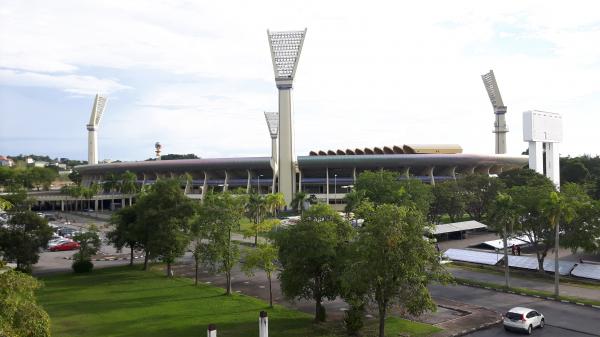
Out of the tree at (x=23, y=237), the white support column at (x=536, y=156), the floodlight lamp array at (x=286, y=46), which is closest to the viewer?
the tree at (x=23, y=237)

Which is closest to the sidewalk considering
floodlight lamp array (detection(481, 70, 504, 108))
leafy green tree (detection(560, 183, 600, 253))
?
leafy green tree (detection(560, 183, 600, 253))

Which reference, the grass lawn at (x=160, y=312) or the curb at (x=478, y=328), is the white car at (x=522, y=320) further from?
the grass lawn at (x=160, y=312)

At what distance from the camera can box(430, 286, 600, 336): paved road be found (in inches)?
1041

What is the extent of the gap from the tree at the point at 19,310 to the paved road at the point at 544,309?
21.0 metres

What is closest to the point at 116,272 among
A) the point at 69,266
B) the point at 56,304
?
the point at 69,266

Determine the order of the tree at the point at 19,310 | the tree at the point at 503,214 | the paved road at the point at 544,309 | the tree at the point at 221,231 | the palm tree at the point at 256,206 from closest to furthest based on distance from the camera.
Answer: the tree at the point at 19,310
the paved road at the point at 544,309
the tree at the point at 221,231
the tree at the point at 503,214
the palm tree at the point at 256,206

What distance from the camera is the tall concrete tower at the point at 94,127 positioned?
153 metres

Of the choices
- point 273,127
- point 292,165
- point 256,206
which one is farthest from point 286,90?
point 256,206

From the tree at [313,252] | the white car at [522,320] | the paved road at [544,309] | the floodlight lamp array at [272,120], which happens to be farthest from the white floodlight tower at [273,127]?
the white car at [522,320]

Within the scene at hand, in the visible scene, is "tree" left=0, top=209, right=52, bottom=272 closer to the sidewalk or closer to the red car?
the red car

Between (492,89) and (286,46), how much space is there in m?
72.0

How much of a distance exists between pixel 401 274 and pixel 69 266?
37756 mm

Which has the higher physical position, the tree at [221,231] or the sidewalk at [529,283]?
the tree at [221,231]

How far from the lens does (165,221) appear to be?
130ft
